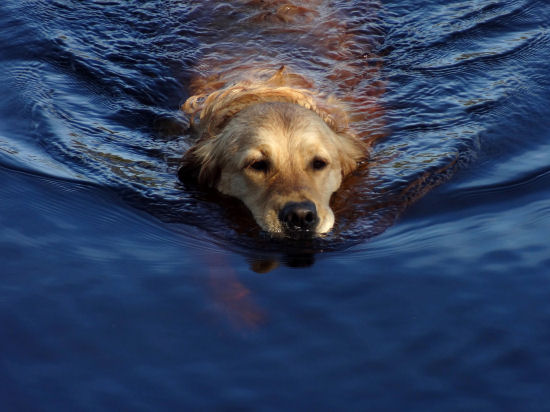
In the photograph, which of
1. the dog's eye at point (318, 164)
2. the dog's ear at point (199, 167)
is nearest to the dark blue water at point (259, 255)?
the dog's ear at point (199, 167)

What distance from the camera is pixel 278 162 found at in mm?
6113

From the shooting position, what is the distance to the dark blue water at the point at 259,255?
3699 mm

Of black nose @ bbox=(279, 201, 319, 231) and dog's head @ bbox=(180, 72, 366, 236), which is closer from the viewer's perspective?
black nose @ bbox=(279, 201, 319, 231)

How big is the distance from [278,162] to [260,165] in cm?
17

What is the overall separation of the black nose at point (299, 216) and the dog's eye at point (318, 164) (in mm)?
763

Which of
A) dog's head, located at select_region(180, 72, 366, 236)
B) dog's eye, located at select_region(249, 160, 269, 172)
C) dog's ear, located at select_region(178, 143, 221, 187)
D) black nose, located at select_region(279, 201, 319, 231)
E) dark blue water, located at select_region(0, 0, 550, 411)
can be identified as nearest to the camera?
dark blue water, located at select_region(0, 0, 550, 411)

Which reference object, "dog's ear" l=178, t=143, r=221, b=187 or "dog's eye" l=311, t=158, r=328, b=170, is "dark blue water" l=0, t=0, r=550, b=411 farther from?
"dog's eye" l=311, t=158, r=328, b=170

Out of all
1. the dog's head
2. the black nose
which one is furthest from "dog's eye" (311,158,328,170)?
the black nose

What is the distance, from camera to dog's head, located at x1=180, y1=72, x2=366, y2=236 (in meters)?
5.61

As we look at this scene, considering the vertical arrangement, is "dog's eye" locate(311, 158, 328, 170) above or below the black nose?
above

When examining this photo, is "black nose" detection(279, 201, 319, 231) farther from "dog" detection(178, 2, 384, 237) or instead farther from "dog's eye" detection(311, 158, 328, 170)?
"dog's eye" detection(311, 158, 328, 170)

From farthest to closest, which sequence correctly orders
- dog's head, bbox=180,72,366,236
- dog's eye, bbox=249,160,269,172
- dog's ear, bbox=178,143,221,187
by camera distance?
dog's ear, bbox=178,143,221,187
dog's eye, bbox=249,160,269,172
dog's head, bbox=180,72,366,236

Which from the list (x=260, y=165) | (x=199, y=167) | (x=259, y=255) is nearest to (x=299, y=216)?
(x=259, y=255)

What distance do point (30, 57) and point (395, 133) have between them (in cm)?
417
